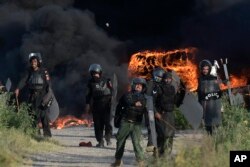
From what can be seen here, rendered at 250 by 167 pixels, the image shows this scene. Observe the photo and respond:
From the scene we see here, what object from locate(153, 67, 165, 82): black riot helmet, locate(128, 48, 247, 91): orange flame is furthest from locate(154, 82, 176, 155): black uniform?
locate(128, 48, 247, 91): orange flame

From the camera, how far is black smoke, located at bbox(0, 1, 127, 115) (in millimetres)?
28250

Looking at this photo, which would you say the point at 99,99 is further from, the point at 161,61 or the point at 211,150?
the point at 161,61

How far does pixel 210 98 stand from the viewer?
10.1 meters

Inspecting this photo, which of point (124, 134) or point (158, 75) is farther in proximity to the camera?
point (158, 75)

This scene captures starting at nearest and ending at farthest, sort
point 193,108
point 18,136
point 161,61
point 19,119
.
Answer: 1. point 193,108
2. point 18,136
3. point 19,119
4. point 161,61

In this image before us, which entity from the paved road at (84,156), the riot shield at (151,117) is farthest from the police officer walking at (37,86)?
the riot shield at (151,117)

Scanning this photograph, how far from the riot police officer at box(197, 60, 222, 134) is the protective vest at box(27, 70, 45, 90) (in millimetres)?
3394

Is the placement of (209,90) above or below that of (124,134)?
above

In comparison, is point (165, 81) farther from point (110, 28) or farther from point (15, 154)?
point (110, 28)

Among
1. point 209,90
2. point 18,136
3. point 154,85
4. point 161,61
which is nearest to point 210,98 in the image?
point 209,90

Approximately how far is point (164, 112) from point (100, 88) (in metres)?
2.75

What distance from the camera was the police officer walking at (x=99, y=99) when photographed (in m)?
11.6

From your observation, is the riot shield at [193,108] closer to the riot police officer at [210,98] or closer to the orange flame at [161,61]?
the riot police officer at [210,98]

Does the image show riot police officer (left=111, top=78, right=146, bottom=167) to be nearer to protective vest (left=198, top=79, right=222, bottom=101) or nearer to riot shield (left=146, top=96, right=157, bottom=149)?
riot shield (left=146, top=96, right=157, bottom=149)
